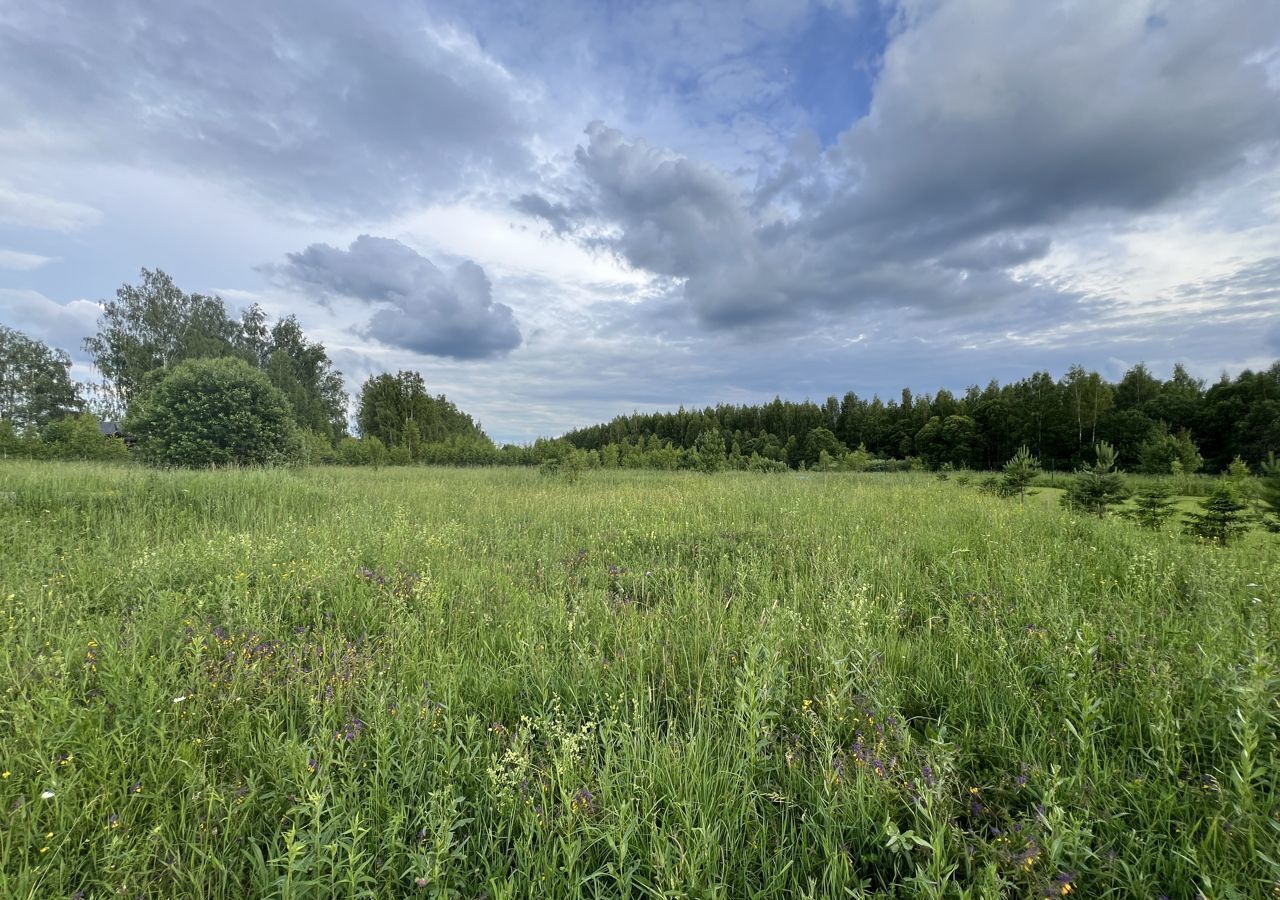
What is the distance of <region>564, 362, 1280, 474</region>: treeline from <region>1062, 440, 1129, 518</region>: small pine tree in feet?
67.2

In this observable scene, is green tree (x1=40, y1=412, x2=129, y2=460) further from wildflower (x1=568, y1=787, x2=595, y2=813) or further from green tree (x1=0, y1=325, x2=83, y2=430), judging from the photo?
wildflower (x1=568, y1=787, x2=595, y2=813)

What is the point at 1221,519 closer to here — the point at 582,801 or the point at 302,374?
the point at 582,801

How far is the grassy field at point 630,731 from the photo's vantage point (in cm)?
177

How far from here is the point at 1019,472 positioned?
1338 centimetres

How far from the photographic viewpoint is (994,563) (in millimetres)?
5445

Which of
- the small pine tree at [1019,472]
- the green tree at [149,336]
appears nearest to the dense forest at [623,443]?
the green tree at [149,336]

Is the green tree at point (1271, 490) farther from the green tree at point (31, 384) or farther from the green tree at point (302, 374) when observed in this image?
the green tree at point (31, 384)

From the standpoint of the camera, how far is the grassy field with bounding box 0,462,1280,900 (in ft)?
5.80

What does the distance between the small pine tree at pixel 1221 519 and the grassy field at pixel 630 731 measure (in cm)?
470

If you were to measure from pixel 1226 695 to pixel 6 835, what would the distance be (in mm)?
5388

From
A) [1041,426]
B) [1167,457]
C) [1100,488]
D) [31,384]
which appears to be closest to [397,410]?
[31,384]

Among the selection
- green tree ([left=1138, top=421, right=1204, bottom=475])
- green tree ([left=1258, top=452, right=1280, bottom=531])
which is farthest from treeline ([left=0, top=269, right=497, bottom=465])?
green tree ([left=1138, top=421, right=1204, bottom=475])

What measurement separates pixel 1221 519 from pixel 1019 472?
16.7ft

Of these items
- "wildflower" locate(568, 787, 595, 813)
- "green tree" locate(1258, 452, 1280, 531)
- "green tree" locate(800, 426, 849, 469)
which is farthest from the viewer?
"green tree" locate(800, 426, 849, 469)
